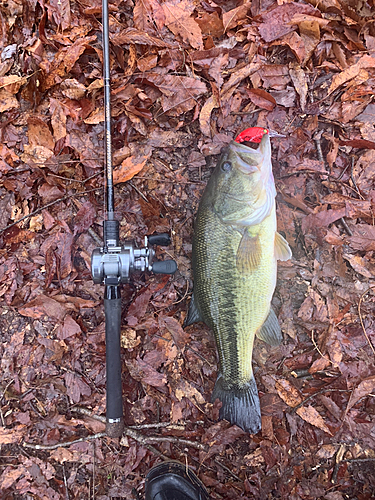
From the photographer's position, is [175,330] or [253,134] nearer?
[253,134]

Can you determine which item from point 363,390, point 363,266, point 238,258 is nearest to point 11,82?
point 238,258

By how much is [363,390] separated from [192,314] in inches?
62.3

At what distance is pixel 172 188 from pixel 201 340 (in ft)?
4.54

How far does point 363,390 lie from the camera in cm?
269

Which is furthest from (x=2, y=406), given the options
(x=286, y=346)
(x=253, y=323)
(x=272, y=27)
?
(x=272, y=27)

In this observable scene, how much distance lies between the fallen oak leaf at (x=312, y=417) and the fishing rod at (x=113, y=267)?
1523mm

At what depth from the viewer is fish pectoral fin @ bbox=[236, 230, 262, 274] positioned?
7.98ft

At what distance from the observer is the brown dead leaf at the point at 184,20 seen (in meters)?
2.70

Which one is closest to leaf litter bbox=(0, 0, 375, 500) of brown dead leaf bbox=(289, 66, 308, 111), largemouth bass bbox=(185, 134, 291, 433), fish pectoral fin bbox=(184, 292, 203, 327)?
brown dead leaf bbox=(289, 66, 308, 111)

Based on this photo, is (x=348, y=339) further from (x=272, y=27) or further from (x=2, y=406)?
(x=2, y=406)

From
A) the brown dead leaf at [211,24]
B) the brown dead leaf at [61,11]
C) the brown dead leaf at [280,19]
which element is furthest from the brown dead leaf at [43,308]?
the brown dead leaf at [280,19]

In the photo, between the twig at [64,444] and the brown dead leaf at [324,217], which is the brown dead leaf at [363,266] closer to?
the brown dead leaf at [324,217]

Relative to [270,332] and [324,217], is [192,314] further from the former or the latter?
[324,217]

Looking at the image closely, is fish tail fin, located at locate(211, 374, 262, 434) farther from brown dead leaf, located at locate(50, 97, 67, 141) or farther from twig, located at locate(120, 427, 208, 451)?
brown dead leaf, located at locate(50, 97, 67, 141)
